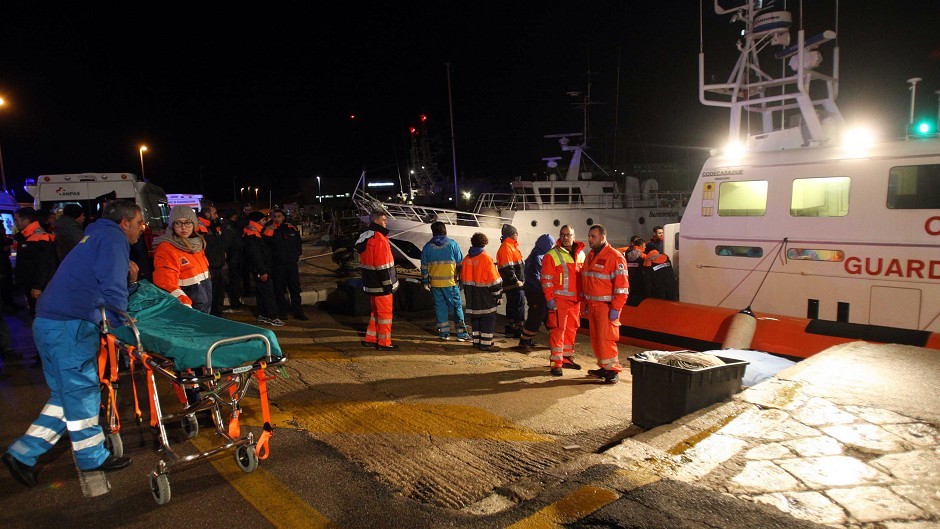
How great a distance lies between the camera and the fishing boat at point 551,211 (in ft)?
54.8

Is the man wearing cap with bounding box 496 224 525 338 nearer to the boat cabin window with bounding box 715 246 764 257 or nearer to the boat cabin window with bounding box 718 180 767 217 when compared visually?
the boat cabin window with bounding box 715 246 764 257

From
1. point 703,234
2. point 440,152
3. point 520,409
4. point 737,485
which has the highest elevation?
point 440,152

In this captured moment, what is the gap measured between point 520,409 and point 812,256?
4627 mm

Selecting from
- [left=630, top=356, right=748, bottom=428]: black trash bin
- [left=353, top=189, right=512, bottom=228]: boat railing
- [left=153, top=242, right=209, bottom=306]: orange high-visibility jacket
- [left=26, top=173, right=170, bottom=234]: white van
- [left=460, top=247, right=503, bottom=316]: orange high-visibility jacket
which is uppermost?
[left=26, top=173, right=170, bottom=234]: white van

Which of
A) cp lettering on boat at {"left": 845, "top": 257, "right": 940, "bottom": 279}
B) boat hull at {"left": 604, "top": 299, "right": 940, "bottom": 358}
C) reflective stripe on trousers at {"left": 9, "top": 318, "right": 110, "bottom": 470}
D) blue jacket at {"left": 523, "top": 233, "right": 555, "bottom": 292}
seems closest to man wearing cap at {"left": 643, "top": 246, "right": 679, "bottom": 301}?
boat hull at {"left": 604, "top": 299, "right": 940, "bottom": 358}

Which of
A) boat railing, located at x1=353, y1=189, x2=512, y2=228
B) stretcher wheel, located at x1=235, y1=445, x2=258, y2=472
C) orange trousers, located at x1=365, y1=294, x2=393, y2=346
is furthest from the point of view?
boat railing, located at x1=353, y1=189, x2=512, y2=228

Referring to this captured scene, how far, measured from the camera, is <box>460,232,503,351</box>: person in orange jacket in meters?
7.49

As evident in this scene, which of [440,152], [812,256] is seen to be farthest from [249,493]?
[440,152]

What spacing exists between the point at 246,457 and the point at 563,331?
12.9 ft

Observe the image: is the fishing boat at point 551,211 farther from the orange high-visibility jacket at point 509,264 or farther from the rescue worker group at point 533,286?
the orange high-visibility jacket at point 509,264

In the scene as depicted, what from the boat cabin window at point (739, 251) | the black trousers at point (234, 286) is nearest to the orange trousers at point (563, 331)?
the boat cabin window at point (739, 251)

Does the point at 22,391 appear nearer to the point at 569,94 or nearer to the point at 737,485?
the point at 737,485

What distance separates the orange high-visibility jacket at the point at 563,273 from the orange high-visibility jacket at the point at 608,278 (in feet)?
0.68

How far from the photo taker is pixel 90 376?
3.54 meters
